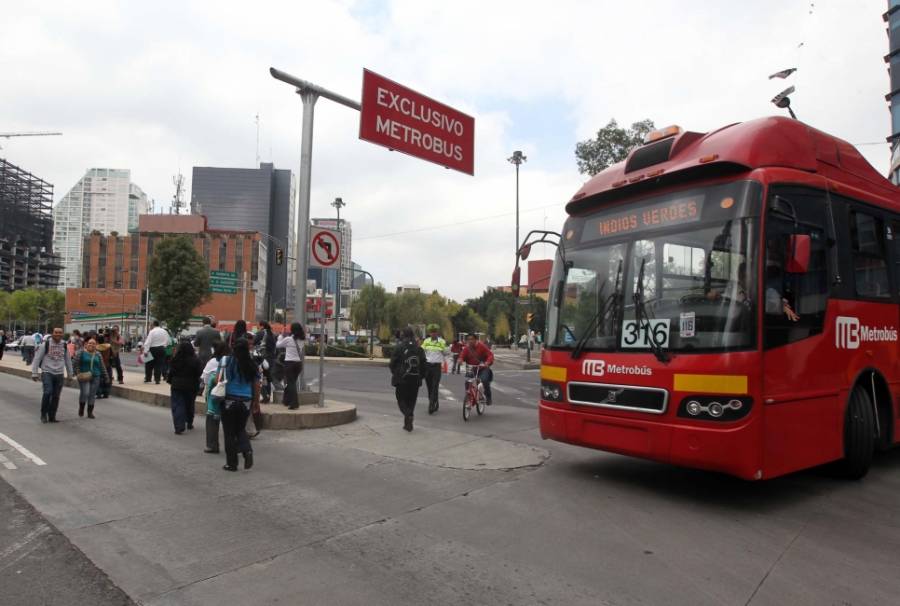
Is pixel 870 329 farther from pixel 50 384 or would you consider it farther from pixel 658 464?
pixel 50 384

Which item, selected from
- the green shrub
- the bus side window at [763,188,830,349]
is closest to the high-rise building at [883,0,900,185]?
the green shrub

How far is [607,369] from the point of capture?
19.2 feet

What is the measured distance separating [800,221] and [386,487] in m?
4.85

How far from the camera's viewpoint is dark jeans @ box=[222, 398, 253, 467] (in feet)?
22.6

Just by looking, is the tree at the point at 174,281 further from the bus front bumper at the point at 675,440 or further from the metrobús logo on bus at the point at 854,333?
the metrobús logo on bus at the point at 854,333

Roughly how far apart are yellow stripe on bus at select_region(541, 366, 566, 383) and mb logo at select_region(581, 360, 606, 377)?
293 mm

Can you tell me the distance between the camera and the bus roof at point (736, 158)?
5.55 m

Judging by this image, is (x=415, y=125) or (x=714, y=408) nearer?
(x=714, y=408)

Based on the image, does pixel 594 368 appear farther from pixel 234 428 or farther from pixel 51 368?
pixel 51 368

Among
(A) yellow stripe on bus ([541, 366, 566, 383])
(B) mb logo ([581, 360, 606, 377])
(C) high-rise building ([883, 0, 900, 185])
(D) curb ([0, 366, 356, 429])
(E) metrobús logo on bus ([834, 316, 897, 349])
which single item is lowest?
(D) curb ([0, 366, 356, 429])

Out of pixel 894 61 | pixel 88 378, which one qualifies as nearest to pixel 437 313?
pixel 894 61

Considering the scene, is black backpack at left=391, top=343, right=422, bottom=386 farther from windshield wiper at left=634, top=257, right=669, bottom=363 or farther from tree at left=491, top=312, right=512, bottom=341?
tree at left=491, top=312, right=512, bottom=341

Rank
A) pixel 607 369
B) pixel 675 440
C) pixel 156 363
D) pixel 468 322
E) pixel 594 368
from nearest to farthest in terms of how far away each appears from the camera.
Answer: pixel 675 440 → pixel 607 369 → pixel 594 368 → pixel 156 363 → pixel 468 322

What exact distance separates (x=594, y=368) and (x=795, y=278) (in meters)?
2.02
